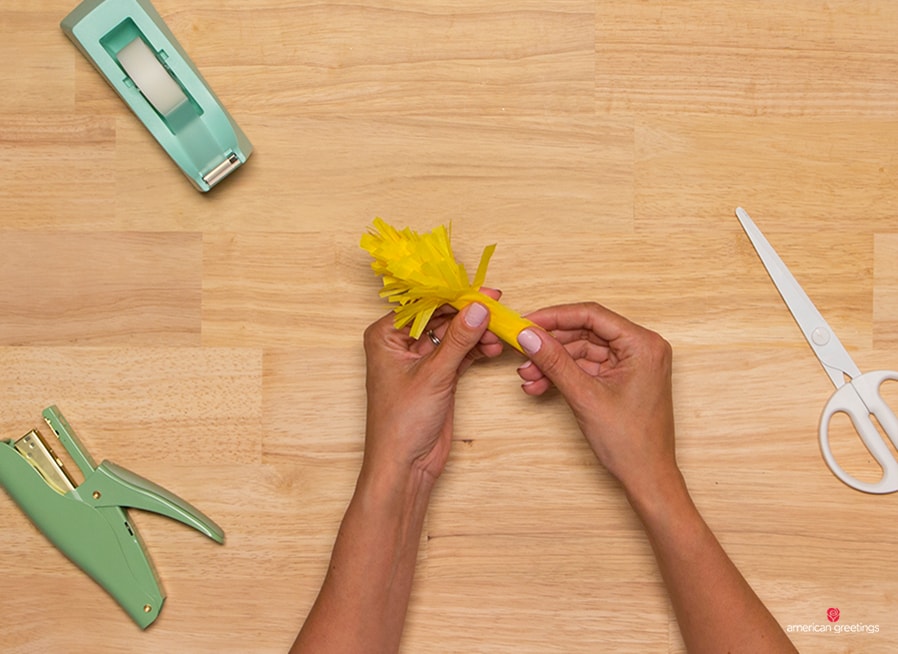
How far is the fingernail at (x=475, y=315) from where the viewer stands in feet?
2.59

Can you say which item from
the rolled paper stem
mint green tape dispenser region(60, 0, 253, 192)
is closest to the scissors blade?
the rolled paper stem

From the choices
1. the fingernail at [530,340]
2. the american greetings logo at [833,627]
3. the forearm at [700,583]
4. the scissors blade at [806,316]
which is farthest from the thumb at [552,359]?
the american greetings logo at [833,627]

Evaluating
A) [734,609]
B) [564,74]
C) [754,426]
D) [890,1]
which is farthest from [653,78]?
[734,609]

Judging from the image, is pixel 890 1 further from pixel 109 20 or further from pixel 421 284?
pixel 109 20

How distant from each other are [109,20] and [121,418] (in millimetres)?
385

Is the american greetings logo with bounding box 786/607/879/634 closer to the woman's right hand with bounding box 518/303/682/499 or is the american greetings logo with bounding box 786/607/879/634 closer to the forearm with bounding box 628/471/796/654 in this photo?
the forearm with bounding box 628/471/796/654

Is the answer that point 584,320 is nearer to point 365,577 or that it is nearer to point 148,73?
point 365,577

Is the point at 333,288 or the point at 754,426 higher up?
the point at 333,288

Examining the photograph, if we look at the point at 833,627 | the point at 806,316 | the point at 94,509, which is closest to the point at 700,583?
the point at 833,627

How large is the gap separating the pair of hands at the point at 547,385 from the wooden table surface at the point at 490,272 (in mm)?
45

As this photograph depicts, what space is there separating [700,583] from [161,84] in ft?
2.24

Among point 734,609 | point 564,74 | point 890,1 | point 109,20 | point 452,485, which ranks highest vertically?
point 109,20

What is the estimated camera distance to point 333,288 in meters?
0.88

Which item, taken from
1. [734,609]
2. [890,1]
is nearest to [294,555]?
[734,609]
